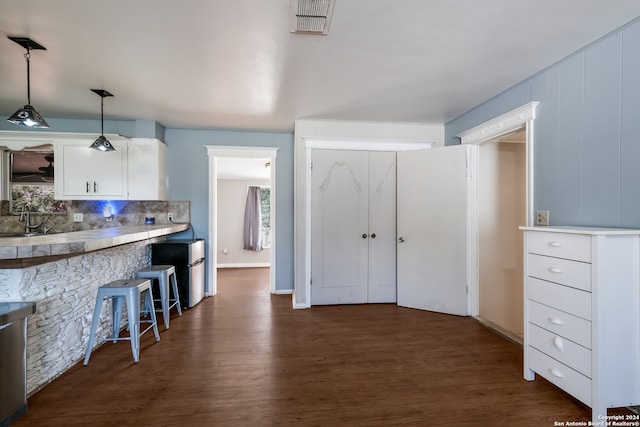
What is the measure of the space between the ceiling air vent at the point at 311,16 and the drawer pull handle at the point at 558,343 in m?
2.51

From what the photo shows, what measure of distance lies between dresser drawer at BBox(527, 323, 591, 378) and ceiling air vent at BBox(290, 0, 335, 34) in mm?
2505

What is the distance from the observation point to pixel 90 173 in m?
3.86

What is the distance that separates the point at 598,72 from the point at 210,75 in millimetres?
3027

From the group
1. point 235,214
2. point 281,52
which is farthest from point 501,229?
point 235,214

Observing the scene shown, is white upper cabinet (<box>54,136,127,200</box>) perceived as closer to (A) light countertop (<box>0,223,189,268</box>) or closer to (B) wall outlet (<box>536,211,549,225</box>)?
(A) light countertop (<box>0,223,189,268</box>)

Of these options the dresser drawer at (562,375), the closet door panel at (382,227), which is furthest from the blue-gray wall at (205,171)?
the dresser drawer at (562,375)

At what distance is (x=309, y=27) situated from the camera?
6.33 ft

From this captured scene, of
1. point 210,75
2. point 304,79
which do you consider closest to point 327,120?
point 304,79

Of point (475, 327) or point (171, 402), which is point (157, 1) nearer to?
point (171, 402)

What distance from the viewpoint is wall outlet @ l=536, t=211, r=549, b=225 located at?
2.49 m

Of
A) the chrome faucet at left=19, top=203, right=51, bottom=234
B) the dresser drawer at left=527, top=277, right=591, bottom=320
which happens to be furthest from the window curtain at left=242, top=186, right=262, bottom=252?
the dresser drawer at left=527, top=277, right=591, bottom=320

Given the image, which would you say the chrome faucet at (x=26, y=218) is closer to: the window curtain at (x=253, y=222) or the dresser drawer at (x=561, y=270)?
the window curtain at (x=253, y=222)

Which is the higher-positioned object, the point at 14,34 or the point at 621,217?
the point at 14,34

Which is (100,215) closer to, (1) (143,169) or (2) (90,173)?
(2) (90,173)
